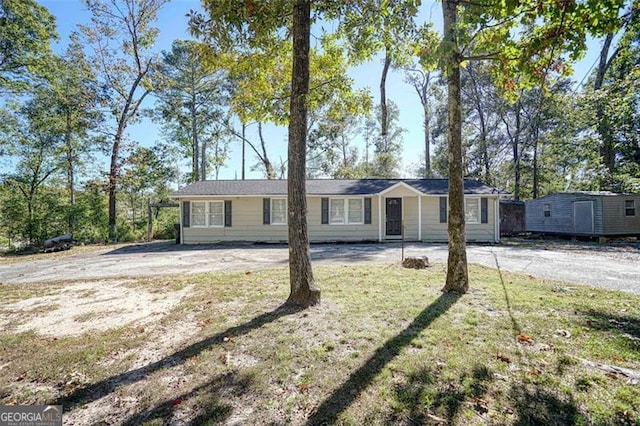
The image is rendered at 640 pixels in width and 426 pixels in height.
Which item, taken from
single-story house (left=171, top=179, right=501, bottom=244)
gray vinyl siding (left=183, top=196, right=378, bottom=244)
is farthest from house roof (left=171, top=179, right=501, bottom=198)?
gray vinyl siding (left=183, top=196, right=378, bottom=244)

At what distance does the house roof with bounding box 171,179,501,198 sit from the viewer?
1453cm

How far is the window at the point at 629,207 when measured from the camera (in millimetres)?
14945

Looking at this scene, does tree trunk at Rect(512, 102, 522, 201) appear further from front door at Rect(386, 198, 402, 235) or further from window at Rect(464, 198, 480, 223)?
front door at Rect(386, 198, 402, 235)

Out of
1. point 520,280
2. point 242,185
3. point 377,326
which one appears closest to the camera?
point 377,326

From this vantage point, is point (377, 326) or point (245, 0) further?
point (245, 0)

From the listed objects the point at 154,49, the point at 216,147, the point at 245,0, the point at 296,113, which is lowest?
the point at 296,113

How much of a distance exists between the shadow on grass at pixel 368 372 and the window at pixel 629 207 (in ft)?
55.2

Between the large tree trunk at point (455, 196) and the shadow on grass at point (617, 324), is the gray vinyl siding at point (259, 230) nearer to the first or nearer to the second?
the large tree trunk at point (455, 196)

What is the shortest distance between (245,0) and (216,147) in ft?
83.4

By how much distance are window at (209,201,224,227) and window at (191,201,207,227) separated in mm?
279

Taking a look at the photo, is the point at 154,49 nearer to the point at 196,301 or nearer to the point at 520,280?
the point at 196,301

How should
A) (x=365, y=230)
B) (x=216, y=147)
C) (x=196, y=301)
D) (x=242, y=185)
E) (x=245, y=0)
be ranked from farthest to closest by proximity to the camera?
(x=216, y=147) → (x=242, y=185) → (x=365, y=230) → (x=196, y=301) → (x=245, y=0)

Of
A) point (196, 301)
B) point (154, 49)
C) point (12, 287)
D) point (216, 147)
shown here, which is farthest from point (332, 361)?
point (216, 147)

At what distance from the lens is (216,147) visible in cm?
2825
